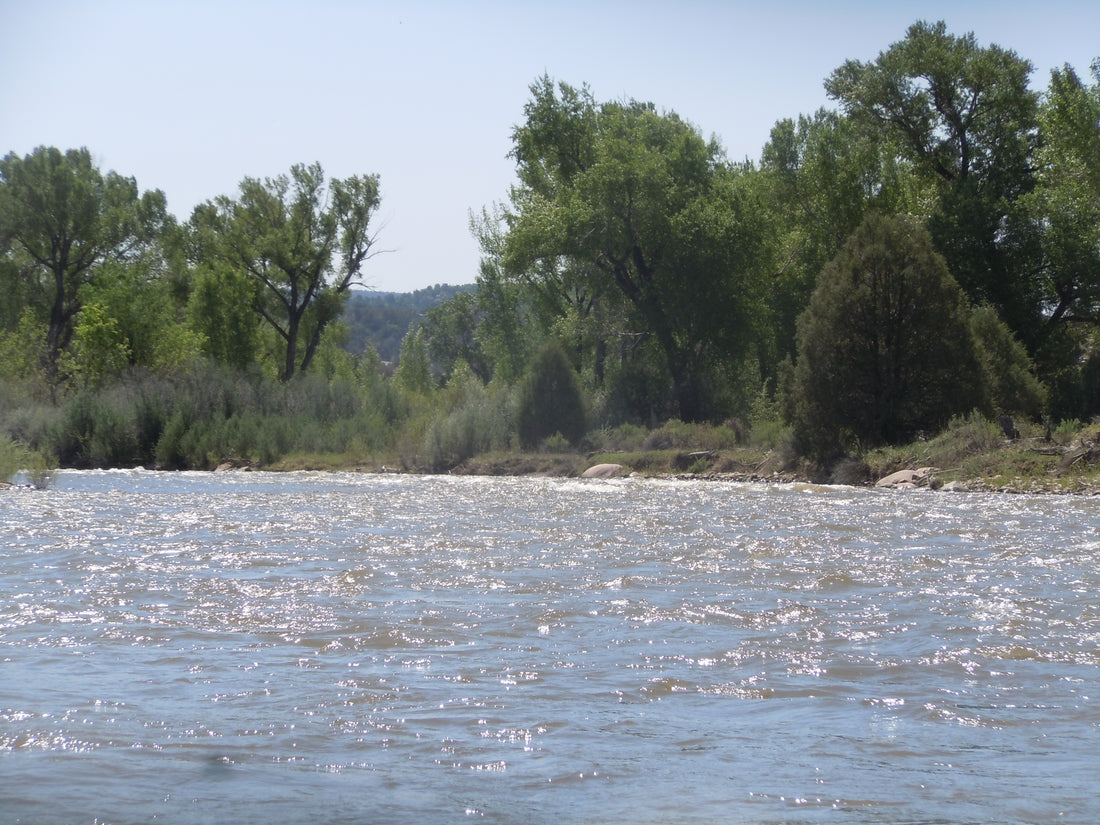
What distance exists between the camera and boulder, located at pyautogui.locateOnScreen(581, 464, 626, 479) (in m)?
29.0

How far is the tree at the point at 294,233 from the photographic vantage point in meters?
47.0

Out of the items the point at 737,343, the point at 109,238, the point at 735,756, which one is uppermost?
the point at 109,238

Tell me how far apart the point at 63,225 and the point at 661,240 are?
90.6 feet

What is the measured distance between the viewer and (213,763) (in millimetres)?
4711

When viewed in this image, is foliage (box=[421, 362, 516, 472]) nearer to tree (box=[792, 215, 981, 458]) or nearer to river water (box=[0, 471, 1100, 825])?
tree (box=[792, 215, 981, 458])

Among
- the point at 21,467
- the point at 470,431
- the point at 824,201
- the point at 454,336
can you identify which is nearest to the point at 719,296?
the point at 824,201

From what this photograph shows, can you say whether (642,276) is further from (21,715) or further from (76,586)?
(21,715)

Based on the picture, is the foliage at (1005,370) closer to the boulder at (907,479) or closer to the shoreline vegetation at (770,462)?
the shoreline vegetation at (770,462)

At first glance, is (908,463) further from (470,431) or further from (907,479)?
(470,431)

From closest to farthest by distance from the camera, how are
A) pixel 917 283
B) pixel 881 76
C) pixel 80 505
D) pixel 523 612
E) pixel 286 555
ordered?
pixel 523 612 < pixel 286 555 < pixel 80 505 < pixel 917 283 < pixel 881 76

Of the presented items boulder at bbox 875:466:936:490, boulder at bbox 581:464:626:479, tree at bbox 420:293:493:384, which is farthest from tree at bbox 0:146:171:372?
boulder at bbox 875:466:936:490

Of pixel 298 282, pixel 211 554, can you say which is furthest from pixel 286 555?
pixel 298 282

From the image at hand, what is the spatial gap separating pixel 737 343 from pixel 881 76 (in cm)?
1019

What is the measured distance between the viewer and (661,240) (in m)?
36.8
